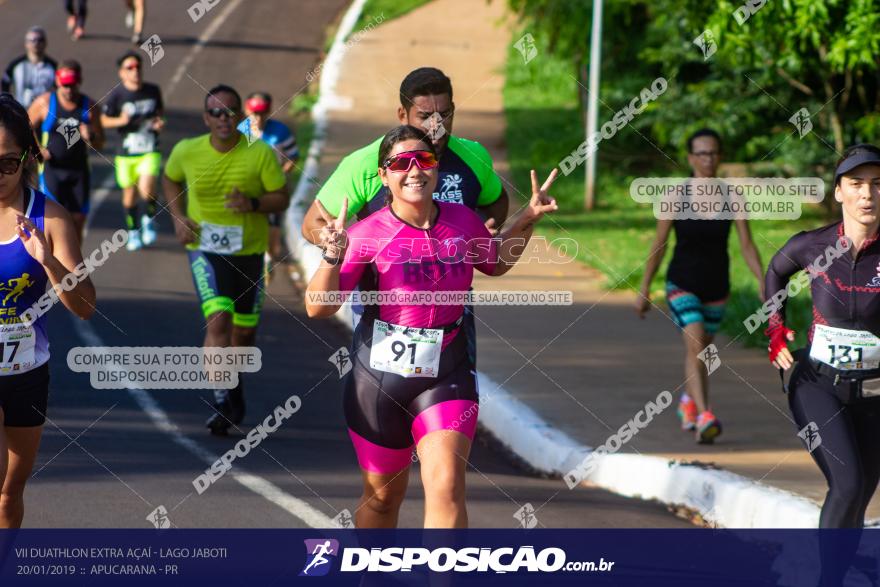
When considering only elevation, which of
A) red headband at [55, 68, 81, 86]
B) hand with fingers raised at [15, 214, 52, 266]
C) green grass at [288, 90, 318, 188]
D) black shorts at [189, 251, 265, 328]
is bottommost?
hand with fingers raised at [15, 214, 52, 266]

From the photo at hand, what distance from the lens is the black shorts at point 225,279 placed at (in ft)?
31.3

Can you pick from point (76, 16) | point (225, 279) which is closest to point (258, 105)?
point (225, 279)

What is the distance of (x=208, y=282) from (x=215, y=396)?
0.73 metres

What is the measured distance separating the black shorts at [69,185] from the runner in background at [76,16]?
16.0 m

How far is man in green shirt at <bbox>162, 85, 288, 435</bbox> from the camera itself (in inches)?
373

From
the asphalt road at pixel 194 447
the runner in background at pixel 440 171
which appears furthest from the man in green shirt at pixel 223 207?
the runner in background at pixel 440 171

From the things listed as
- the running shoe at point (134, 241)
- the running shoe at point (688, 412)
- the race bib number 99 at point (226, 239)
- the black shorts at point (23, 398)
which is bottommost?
the black shorts at point (23, 398)

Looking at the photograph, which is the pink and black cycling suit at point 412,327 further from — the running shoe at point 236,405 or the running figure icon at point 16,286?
the running shoe at point 236,405

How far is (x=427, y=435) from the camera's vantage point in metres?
5.79

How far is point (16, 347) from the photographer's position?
5785 mm

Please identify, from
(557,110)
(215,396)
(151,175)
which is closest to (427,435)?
(215,396)

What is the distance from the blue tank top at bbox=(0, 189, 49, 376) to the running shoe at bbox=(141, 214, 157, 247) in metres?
10.6

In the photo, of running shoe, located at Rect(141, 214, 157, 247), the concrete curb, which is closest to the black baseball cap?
the concrete curb

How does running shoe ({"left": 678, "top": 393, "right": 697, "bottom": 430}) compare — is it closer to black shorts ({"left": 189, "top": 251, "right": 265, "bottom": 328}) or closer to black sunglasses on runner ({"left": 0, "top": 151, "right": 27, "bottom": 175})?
black shorts ({"left": 189, "top": 251, "right": 265, "bottom": 328})
